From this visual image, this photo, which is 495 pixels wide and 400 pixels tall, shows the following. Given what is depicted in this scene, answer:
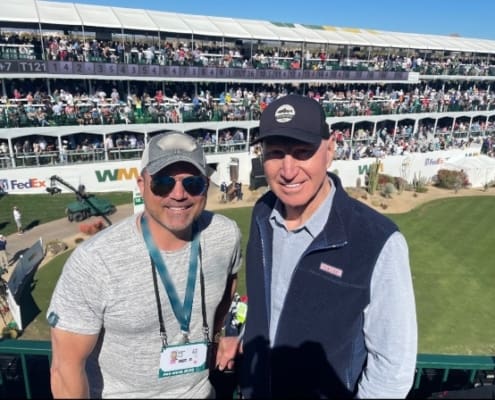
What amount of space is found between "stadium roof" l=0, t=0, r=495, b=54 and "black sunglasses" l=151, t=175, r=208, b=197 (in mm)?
25100

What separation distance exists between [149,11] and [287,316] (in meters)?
31.2

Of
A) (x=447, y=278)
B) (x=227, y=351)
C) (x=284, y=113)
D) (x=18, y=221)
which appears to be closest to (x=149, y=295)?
(x=227, y=351)

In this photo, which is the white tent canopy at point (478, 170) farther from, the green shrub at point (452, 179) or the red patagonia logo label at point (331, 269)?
the red patagonia logo label at point (331, 269)

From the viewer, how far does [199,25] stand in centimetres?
2917

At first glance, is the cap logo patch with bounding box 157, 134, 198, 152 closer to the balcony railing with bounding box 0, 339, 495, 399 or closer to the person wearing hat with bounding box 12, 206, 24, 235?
the balcony railing with bounding box 0, 339, 495, 399

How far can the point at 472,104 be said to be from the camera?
1564 inches

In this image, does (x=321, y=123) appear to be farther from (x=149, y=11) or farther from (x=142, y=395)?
(x=149, y=11)

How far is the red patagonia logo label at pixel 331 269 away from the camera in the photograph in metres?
2.36

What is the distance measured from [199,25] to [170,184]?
29.5 metres

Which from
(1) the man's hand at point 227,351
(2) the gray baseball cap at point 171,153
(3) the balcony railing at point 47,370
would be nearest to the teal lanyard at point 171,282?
(2) the gray baseball cap at point 171,153

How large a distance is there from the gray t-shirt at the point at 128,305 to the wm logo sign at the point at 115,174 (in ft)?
73.1

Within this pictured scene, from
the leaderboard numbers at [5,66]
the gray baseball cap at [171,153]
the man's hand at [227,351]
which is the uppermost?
the gray baseball cap at [171,153]

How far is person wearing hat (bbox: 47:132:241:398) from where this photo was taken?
241 centimetres

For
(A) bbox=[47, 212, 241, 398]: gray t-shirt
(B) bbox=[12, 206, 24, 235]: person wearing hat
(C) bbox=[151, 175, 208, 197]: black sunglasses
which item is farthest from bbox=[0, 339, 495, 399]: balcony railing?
(B) bbox=[12, 206, 24, 235]: person wearing hat
